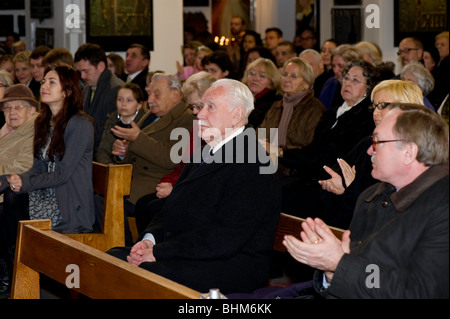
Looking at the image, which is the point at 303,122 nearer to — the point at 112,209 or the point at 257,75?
the point at 257,75

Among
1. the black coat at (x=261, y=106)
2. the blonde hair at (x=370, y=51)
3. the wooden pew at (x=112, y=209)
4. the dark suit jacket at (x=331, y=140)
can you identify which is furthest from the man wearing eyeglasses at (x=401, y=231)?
the blonde hair at (x=370, y=51)

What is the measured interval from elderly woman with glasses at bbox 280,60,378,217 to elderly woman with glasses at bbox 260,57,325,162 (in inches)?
11.9

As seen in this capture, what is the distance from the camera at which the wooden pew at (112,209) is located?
16.1ft

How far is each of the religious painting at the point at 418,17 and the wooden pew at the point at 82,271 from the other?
27.3 ft

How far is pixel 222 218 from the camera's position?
3.50 meters

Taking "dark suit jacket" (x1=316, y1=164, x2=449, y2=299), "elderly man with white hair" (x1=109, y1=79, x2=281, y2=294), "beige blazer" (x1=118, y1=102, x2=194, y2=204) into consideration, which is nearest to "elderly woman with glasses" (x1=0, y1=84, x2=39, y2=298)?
"beige blazer" (x1=118, y1=102, x2=194, y2=204)

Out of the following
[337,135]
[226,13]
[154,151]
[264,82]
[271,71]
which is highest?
[226,13]

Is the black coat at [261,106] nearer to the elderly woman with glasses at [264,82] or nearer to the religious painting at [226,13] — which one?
the elderly woman with glasses at [264,82]

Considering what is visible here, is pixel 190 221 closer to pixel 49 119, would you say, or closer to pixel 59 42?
pixel 49 119

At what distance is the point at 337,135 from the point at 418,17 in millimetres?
5892

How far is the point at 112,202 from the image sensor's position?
4930mm

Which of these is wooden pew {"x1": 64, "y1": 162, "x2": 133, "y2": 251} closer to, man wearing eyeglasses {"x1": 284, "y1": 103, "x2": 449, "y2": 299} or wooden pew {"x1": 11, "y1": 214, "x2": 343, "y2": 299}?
wooden pew {"x1": 11, "y1": 214, "x2": 343, "y2": 299}

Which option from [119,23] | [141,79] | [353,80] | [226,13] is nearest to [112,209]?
[353,80]
